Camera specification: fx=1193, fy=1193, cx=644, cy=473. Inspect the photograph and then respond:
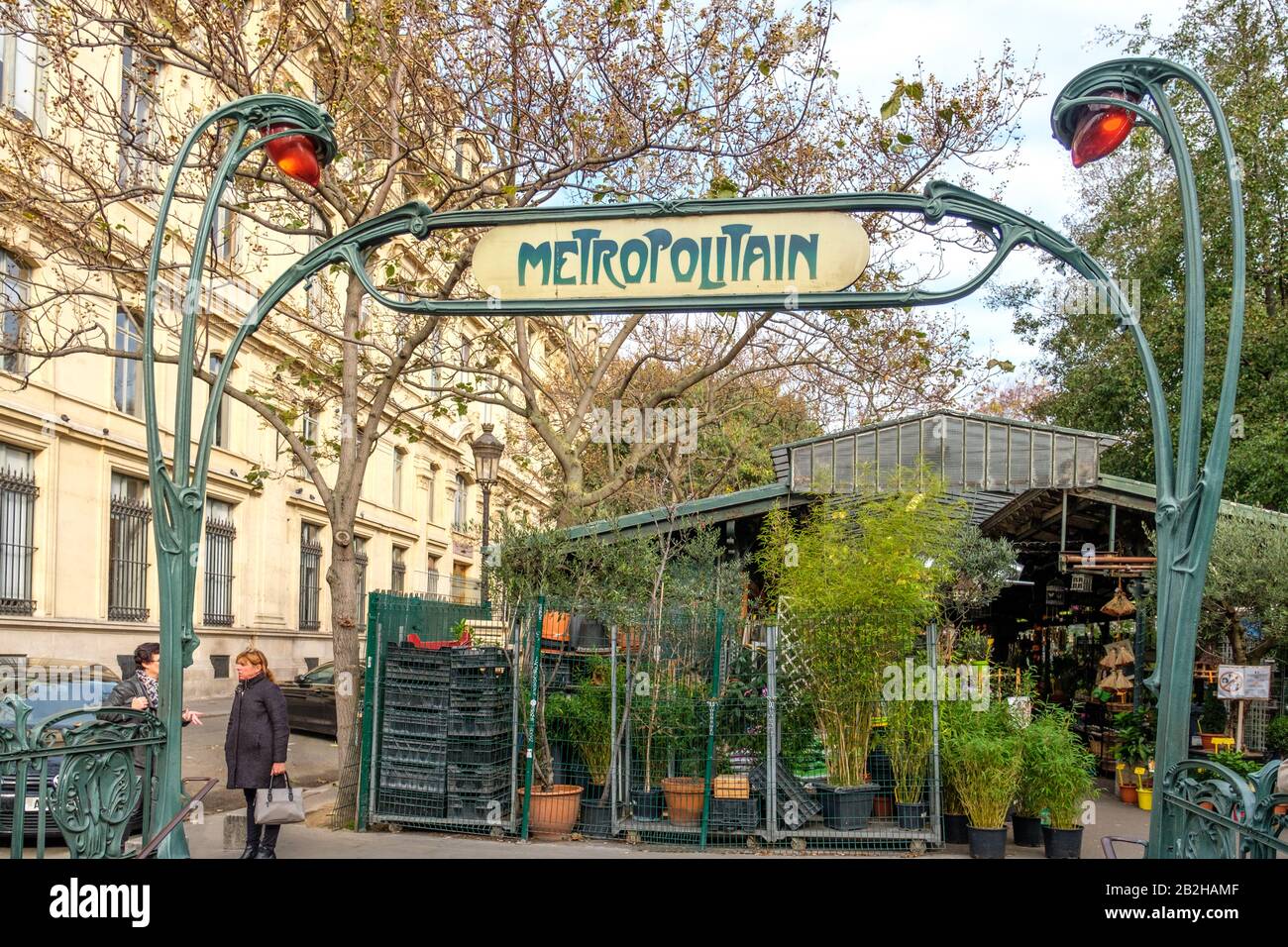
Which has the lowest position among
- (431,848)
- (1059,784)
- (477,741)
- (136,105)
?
(431,848)

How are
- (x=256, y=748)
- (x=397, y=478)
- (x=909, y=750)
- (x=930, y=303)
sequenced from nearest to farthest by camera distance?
(x=930, y=303), (x=256, y=748), (x=909, y=750), (x=397, y=478)

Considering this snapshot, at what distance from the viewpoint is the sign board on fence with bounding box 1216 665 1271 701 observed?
13.9 m

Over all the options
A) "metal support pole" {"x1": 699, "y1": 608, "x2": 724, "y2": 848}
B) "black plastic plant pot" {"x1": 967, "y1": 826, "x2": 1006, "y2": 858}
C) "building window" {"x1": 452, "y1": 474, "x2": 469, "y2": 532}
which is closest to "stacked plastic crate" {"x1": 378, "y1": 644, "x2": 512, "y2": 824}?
"metal support pole" {"x1": 699, "y1": 608, "x2": 724, "y2": 848}

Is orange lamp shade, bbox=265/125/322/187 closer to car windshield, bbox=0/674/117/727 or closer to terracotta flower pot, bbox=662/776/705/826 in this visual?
terracotta flower pot, bbox=662/776/705/826

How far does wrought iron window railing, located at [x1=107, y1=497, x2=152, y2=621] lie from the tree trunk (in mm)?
11973

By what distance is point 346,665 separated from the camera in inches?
495

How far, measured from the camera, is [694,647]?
1191 cm

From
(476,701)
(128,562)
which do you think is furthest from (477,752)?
(128,562)

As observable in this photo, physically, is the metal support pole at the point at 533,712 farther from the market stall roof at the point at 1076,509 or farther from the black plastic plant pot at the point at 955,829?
the market stall roof at the point at 1076,509

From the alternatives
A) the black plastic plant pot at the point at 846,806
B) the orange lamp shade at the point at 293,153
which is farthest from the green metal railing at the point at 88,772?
the black plastic plant pot at the point at 846,806

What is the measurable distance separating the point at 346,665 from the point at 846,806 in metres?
5.34

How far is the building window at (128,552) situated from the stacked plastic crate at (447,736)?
13.2 metres

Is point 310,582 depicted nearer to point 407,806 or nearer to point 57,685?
point 57,685
